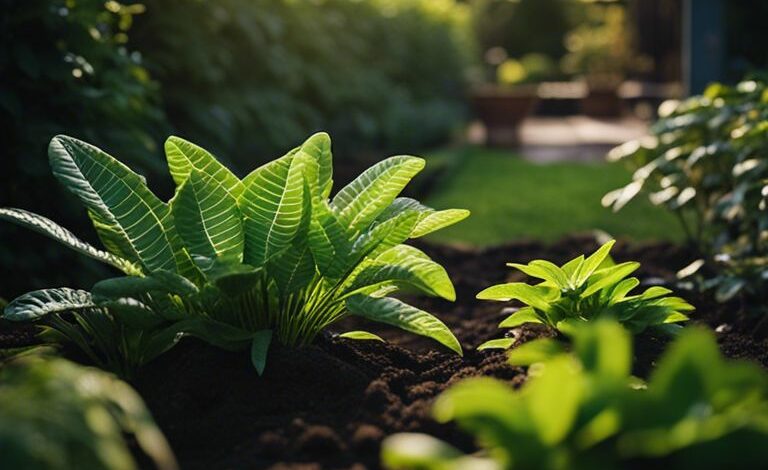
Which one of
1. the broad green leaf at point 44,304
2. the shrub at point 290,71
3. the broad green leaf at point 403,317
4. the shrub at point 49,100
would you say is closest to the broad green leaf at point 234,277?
the broad green leaf at point 403,317

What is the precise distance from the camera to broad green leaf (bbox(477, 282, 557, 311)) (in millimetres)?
2461

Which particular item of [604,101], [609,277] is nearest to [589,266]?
[609,277]

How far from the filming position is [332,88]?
783 centimetres

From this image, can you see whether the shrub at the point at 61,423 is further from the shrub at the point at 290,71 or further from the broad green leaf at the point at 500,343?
the shrub at the point at 290,71

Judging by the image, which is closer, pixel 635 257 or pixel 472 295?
pixel 472 295

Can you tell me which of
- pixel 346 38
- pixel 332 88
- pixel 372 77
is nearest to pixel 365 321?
pixel 332 88

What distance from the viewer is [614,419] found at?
4.81ft

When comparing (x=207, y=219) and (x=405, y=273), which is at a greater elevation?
(x=207, y=219)

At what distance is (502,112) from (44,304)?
1000 cm

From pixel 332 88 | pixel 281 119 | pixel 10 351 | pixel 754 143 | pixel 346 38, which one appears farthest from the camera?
pixel 346 38

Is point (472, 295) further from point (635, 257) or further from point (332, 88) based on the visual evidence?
point (332, 88)

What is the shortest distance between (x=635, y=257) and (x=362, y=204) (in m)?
2.05

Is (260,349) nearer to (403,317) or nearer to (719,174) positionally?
(403,317)

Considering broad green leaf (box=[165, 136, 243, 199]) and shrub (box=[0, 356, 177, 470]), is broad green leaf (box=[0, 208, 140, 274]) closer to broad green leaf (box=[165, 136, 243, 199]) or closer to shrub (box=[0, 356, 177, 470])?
broad green leaf (box=[165, 136, 243, 199])
